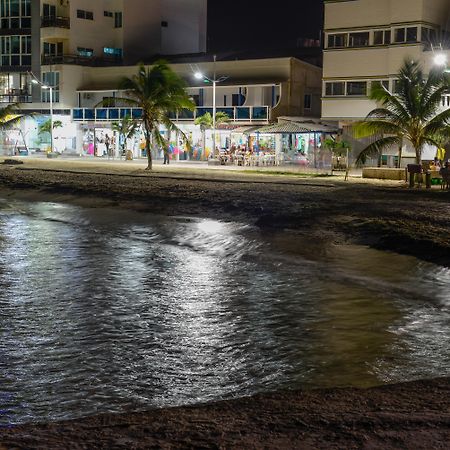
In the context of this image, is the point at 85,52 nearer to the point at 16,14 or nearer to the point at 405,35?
the point at 16,14

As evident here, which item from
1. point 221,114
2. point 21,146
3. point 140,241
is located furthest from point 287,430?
point 21,146

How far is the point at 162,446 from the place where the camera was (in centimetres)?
546

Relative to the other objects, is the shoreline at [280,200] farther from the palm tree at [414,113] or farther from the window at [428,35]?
the window at [428,35]

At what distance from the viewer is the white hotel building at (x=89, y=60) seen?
5616cm

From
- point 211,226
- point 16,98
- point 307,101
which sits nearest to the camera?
point 211,226

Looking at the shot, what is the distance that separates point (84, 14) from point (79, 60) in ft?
16.9

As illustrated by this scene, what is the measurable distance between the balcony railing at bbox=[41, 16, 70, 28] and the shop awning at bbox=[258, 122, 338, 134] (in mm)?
28847

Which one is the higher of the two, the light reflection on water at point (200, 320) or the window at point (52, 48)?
the window at point (52, 48)

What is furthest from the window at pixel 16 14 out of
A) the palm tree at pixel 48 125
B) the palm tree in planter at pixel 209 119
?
the palm tree in planter at pixel 209 119

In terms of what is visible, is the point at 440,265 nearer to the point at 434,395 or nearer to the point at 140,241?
the point at 140,241

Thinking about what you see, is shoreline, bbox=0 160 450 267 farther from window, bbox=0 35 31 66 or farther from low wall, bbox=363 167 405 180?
window, bbox=0 35 31 66

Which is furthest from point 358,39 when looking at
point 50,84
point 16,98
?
point 16,98

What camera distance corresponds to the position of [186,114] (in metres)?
54.3

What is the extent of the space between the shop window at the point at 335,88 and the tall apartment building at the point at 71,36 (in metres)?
25.6
